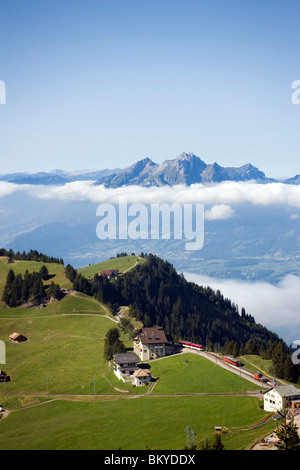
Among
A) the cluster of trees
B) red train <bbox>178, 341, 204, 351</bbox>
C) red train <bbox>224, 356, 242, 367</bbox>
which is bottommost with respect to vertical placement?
red train <bbox>178, 341, 204, 351</bbox>

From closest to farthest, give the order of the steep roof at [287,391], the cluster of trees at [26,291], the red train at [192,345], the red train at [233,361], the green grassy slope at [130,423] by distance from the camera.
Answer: the green grassy slope at [130,423] → the steep roof at [287,391] → the red train at [233,361] → the red train at [192,345] → the cluster of trees at [26,291]

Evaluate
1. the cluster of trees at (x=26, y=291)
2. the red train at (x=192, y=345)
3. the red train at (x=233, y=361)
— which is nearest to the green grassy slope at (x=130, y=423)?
the red train at (x=233, y=361)

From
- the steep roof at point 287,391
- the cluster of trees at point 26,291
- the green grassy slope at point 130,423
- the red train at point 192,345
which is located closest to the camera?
the green grassy slope at point 130,423

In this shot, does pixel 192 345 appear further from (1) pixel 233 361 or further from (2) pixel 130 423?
(2) pixel 130 423

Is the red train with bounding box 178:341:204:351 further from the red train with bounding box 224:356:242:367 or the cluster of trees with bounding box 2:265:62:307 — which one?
the cluster of trees with bounding box 2:265:62:307

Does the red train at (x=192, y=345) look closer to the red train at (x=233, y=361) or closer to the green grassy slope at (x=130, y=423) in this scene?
the red train at (x=233, y=361)

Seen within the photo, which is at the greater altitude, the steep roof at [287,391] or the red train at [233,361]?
the steep roof at [287,391]

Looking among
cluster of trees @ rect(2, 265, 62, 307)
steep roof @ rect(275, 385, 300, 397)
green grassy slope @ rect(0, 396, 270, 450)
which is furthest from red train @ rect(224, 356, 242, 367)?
cluster of trees @ rect(2, 265, 62, 307)

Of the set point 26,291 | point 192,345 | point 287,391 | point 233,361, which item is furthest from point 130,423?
point 26,291

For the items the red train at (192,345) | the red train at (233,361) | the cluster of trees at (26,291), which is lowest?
the red train at (192,345)
